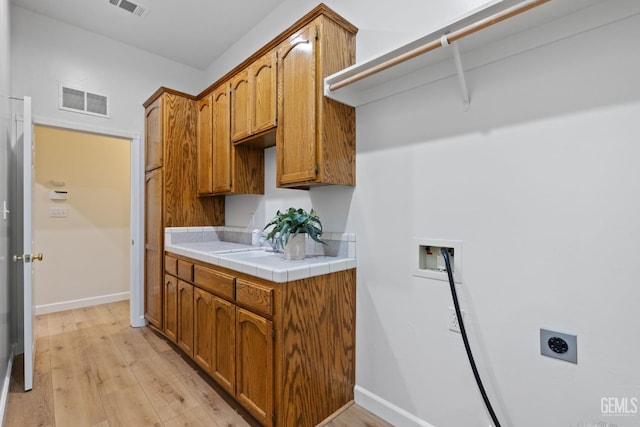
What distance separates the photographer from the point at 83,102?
2.86 m

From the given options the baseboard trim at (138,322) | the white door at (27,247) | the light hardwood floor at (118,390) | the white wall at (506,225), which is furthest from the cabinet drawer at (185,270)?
the white wall at (506,225)

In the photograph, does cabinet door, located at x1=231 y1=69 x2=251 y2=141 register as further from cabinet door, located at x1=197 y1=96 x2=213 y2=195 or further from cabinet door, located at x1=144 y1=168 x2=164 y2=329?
cabinet door, located at x1=144 y1=168 x2=164 y2=329

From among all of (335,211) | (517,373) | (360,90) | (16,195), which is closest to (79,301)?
(16,195)

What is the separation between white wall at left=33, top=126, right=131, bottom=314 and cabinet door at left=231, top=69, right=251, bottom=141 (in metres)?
2.08

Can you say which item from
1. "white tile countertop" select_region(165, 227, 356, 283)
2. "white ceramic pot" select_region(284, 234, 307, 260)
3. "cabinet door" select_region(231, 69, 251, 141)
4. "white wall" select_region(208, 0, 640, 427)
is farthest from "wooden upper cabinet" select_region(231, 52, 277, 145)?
"white tile countertop" select_region(165, 227, 356, 283)

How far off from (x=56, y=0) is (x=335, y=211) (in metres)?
2.92

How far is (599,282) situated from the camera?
1.08 meters

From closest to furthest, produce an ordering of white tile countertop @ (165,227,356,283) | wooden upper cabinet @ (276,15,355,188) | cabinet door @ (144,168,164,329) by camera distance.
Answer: white tile countertop @ (165,227,356,283) < wooden upper cabinet @ (276,15,355,188) < cabinet door @ (144,168,164,329)

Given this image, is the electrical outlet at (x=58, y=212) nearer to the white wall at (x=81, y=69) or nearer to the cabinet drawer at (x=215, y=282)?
the white wall at (x=81, y=69)

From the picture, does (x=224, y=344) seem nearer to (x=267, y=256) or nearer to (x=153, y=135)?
(x=267, y=256)

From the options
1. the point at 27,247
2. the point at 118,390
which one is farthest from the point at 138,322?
the point at 27,247

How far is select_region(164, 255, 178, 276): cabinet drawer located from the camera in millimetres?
2593

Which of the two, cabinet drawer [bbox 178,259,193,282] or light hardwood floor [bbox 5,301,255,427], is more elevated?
cabinet drawer [bbox 178,259,193,282]

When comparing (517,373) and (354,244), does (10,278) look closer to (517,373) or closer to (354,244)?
(354,244)
